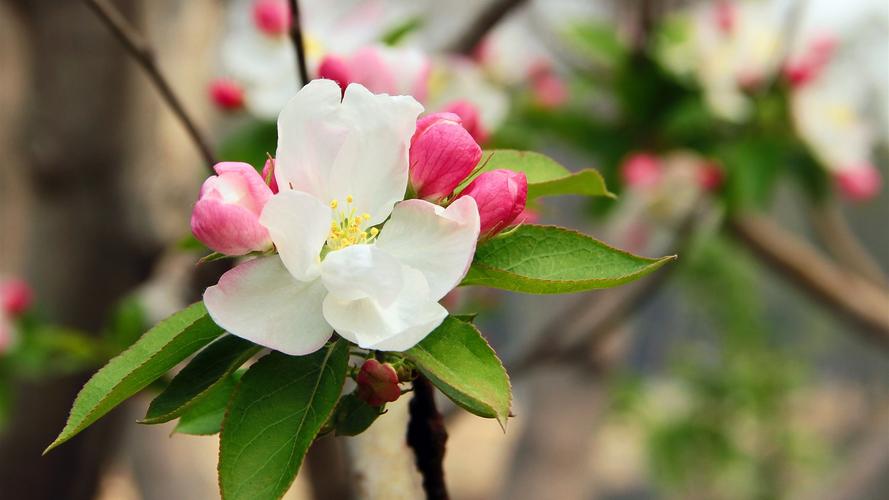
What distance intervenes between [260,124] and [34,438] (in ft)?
2.52

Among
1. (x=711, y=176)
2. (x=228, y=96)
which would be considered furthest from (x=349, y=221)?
(x=711, y=176)

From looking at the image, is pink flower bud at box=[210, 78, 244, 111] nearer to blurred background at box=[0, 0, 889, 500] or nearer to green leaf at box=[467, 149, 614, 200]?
blurred background at box=[0, 0, 889, 500]

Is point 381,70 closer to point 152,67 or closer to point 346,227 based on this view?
point 152,67

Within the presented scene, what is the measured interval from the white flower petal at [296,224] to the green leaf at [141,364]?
5 centimetres

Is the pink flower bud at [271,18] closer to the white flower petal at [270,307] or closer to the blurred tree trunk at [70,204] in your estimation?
the blurred tree trunk at [70,204]

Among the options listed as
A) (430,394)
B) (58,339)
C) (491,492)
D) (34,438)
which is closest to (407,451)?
(430,394)

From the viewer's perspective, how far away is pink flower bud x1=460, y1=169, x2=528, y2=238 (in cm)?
40

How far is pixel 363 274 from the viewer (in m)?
0.37

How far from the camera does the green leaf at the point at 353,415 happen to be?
42 centimetres

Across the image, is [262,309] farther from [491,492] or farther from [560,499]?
[491,492]

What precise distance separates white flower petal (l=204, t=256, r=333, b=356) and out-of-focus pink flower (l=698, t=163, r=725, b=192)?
1.21 m

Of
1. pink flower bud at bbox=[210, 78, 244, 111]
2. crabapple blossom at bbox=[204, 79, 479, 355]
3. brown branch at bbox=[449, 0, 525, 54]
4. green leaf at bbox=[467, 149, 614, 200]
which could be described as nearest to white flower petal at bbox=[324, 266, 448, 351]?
crabapple blossom at bbox=[204, 79, 479, 355]

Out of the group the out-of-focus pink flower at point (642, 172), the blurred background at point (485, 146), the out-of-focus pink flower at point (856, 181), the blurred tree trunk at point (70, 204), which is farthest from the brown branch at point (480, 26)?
Answer: the out-of-focus pink flower at point (856, 181)

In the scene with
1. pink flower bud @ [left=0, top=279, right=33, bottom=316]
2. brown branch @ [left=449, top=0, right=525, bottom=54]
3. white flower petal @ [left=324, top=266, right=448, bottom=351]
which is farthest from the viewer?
pink flower bud @ [left=0, top=279, right=33, bottom=316]
